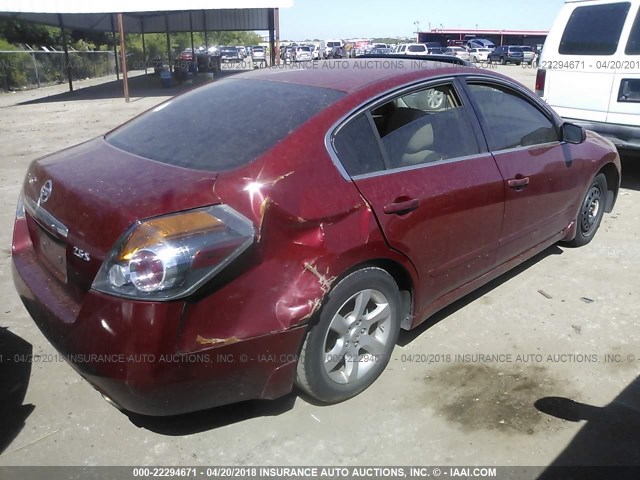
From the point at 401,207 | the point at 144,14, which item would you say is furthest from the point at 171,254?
the point at 144,14

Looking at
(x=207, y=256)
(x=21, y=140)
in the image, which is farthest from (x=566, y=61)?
(x=21, y=140)

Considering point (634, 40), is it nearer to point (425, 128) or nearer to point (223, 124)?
point (425, 128)

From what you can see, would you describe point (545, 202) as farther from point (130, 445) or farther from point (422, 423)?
point (130, 445)

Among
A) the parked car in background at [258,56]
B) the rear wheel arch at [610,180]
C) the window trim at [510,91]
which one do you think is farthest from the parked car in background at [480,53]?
the window trim at [510,91]

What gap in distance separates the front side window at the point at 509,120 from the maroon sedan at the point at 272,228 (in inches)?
0.9

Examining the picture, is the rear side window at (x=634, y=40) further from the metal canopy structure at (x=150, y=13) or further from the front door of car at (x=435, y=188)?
the metal canopy structure at (x=150, y=13)

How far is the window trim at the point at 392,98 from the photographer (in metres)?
2.63

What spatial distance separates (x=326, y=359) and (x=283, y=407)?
1.29ft

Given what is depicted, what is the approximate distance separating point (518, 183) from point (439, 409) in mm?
1569

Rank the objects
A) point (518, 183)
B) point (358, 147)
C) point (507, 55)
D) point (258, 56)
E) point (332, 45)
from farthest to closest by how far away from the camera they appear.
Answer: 1. point (332, 45)
2. point (258, 56)
3. point (507, 55)
4. point (518, 183)
5. point (358, 147)

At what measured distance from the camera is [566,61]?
6.80 m

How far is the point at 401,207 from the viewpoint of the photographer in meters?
2.77

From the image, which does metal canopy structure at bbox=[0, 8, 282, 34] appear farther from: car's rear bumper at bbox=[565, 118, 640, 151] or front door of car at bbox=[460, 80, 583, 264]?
front door of car at bbox=[460, 80, 583, 264]

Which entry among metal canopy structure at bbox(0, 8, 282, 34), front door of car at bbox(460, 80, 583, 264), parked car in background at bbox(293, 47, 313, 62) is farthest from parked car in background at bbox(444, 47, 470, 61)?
front door of car at bbox(460, 80, 583, 264)
